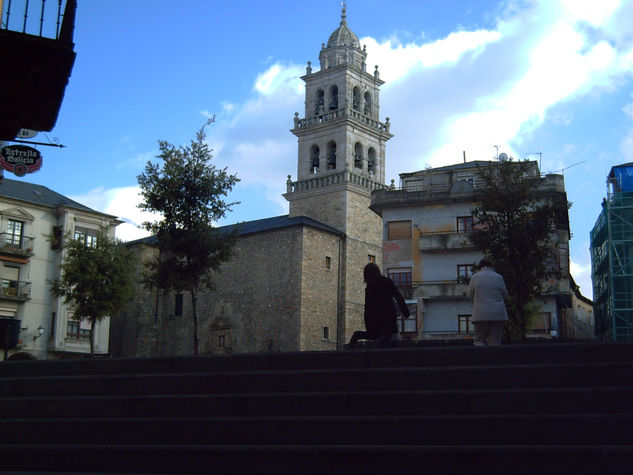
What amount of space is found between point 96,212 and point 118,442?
1473 inches

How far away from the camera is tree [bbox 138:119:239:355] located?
25.9 meters

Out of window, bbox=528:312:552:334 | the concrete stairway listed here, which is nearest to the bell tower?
window, bbox=528:312:552:334

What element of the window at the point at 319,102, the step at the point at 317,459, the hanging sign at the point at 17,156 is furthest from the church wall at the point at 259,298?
the step at the point at 317,459

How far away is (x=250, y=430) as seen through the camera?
31.6ft

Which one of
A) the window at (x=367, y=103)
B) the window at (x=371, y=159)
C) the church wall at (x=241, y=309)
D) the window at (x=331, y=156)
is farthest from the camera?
the window at (x=367, y=103)

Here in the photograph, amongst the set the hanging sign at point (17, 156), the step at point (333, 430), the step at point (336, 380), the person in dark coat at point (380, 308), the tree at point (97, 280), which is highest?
the hanging sign at point (17, 156)

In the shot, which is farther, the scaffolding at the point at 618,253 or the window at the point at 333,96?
the window at the point at 333,96

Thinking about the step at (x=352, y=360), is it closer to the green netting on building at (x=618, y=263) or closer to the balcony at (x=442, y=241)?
the green netting on building at (x=618, y=263)

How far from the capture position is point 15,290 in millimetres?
41875

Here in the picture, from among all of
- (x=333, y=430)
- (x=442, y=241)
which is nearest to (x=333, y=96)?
(x=442, y=241)

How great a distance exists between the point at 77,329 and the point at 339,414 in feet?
119

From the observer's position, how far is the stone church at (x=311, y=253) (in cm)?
4534

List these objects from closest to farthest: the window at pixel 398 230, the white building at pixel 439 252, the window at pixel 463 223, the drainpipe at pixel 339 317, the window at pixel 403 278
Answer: the white building at pixel 439 252, the window at pixel 463 223, the window at pixel 403 278, the window at pixel 398 230, the drainpipe at pixel 339 317

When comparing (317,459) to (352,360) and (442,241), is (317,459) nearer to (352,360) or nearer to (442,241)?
(352,360)
